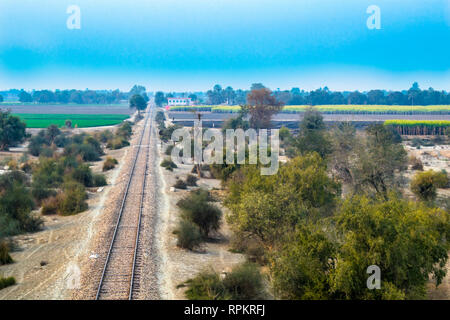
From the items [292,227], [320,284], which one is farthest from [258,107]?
[320,284]

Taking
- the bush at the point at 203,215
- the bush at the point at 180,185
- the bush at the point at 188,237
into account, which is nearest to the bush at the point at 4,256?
the bush at the point at 188,237

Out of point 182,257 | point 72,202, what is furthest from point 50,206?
point 182,257

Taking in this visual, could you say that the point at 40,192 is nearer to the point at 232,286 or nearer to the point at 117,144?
the point at 232,286

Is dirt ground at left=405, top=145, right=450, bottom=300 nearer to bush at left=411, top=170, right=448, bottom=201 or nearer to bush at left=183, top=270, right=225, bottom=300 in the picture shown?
bush at left=411, top=170, right=448, bottom=201

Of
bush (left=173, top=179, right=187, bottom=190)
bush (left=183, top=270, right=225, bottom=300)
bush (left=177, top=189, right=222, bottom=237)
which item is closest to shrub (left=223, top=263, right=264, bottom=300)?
bush (left=183, top=270, right=225, bottom=300)

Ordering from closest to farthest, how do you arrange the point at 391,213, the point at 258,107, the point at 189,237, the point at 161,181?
the point at 391,213 → the point at 189,237 → the point at 161,181 → the point at 258,107
